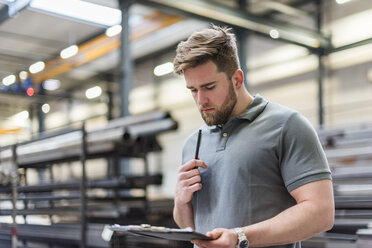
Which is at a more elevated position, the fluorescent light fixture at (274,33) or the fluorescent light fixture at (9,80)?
the fluorescent light fixture at (274,33)

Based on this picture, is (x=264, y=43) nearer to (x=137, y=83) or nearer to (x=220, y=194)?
(x=137, y=83)

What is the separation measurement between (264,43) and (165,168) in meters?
4.10

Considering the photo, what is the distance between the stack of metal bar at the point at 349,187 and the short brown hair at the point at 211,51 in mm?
1982

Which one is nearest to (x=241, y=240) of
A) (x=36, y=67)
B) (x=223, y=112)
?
(x=223, y=112)

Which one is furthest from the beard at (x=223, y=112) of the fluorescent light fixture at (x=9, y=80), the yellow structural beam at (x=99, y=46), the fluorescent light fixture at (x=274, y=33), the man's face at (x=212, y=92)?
the fluorescent light fixture at (x=274, y=33)

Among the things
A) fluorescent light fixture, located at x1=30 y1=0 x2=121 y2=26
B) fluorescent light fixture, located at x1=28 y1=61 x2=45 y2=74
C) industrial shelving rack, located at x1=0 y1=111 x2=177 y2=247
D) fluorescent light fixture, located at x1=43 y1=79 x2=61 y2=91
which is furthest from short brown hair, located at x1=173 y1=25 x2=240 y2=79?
fluorescent light fixture, located at x1=43 y1=79 x2=61 y2=91

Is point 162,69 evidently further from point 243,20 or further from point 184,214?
point 184,214

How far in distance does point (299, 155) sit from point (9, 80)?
17.4 ft

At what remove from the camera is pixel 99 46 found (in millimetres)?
8641

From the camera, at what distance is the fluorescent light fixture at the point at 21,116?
7.59m

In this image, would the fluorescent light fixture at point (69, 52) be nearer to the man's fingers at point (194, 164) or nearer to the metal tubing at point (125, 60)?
the metal tubing at point (125, 60)

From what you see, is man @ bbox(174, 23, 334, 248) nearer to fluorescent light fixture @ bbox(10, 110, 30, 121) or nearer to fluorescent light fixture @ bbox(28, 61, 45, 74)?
fluorescent light fixture @ bbox(10, 110, 30, 121)

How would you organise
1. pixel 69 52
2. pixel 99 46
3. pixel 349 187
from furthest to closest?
pixel 69 52 → pixel 99 46 → pixel 349 187

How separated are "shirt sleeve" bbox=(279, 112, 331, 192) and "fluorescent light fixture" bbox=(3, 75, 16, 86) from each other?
4868 mm
